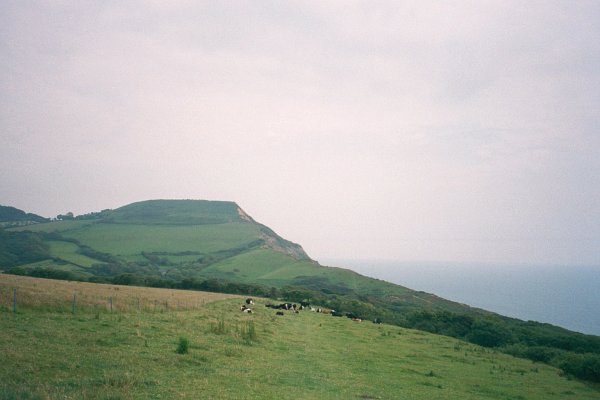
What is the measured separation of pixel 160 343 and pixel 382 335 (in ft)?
80.6

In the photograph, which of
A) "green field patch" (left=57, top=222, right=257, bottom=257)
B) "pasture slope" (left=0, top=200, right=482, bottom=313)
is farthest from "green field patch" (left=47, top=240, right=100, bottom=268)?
"green field patch" (left=57, top=222, right=257, bottom=257)

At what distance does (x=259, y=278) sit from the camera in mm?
126438

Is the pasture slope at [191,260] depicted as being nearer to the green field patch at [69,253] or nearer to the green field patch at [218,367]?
the green field patch at [69,253]

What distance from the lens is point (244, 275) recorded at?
5118 inches

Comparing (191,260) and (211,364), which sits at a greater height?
(211,364)

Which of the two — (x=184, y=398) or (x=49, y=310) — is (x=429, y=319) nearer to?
(x=49, y=310)

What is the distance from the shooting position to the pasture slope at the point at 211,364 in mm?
12922

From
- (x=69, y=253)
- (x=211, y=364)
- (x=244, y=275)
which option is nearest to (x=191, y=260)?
(x=244, y=275)

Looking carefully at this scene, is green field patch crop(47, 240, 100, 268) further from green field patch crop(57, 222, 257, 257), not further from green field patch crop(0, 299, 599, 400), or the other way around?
green field patch crop(0, 299, 599, 400)

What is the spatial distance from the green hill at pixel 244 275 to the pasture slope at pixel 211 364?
41.3 feet

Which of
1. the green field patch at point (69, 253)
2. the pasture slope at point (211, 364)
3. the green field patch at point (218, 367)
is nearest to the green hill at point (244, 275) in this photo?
the green field patch at point (69, 253)

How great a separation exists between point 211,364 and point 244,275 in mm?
114881

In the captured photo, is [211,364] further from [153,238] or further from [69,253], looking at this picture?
[153,238]

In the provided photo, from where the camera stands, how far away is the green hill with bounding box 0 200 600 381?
5203 centimetres
